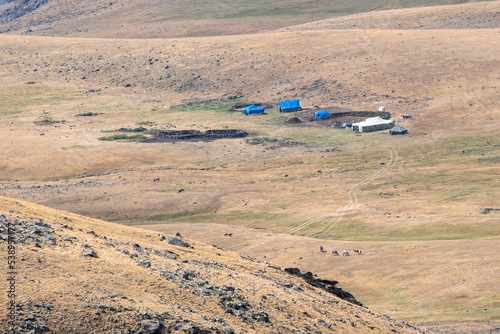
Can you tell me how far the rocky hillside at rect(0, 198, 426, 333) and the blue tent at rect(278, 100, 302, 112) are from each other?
2639 inches

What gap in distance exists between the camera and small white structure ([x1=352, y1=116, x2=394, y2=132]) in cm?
8362

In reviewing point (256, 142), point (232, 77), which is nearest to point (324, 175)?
point (256, 142)

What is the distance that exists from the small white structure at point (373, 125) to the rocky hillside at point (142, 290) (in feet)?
183

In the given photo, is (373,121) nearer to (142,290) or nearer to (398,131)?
(398,131)

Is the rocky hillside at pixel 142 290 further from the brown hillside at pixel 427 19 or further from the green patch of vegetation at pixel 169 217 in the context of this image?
the brown hillside at pixel 427 19

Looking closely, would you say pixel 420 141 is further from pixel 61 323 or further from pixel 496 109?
pixel 61 323

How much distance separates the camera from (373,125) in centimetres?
8381

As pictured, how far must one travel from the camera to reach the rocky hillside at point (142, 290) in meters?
19.0

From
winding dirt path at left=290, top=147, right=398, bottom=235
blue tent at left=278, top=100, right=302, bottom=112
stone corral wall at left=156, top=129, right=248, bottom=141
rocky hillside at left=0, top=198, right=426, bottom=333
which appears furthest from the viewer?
blue tent at left=278, top=100, right=302, bottom=112

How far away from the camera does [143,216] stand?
5541cm

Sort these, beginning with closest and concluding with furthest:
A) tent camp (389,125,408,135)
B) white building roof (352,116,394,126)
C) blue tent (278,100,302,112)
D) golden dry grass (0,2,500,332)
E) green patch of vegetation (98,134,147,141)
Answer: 1. golden dry grass (0,2,500,332)
2. tent camp (389,125,408,135)
3. green patch of vegetation (98,134,147,141)
4. white building roof (352,116,394,126)
5. blue tent (278,100,302,112)

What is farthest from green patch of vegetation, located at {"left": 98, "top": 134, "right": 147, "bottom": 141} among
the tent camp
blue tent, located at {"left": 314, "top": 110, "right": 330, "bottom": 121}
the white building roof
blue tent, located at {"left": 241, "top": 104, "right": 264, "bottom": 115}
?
the tent camp

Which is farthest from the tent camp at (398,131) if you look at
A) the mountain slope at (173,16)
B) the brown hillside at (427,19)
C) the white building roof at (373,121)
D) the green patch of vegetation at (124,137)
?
the mountain slope at (173,16)

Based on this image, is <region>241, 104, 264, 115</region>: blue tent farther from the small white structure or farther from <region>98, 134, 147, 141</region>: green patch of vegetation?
<region>98, 134, 147, 141</region>: green patch of vegetation
